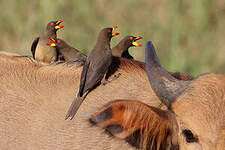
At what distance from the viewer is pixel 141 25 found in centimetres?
952

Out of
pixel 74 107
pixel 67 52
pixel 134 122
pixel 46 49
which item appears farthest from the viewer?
pixel 46 49

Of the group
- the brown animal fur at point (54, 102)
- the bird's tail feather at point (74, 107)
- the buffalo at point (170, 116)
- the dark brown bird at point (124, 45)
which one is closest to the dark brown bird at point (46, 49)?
the dark brown bird at point (124, 45)

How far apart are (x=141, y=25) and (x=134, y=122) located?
627 centimetres

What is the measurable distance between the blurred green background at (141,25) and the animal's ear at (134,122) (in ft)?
15.8

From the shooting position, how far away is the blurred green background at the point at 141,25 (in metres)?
8.61

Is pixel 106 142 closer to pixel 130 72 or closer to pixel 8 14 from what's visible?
pixel 130 72

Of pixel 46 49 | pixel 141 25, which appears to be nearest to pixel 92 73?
pixel 46 49

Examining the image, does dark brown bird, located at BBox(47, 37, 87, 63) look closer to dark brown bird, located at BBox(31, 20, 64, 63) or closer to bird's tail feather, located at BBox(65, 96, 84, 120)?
dark brown bird, located at BBox(31, 20, 64, 63)

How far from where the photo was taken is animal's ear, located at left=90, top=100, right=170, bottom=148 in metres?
3.36

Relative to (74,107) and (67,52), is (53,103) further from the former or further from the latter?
(67,52)

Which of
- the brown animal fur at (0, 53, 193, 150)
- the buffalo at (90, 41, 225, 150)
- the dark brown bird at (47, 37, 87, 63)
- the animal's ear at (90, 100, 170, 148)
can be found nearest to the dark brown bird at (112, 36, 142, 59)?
the dark brown bird at (47, 37, 87, 63)

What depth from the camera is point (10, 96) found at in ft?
14.3

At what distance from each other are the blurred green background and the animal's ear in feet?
15.8

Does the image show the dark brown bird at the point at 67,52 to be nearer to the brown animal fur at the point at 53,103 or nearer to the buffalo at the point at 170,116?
the brown animal fur at the point at 53,103
